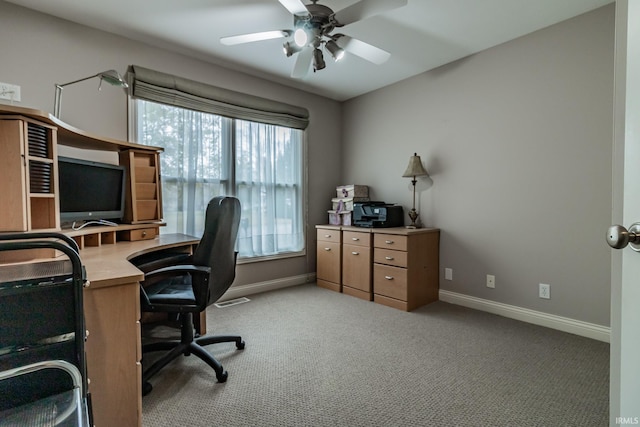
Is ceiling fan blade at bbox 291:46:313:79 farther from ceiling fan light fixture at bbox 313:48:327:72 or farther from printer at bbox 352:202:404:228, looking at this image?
printer at bbox 352:202:404:228

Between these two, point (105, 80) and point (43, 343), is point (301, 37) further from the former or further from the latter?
point (43, 343)

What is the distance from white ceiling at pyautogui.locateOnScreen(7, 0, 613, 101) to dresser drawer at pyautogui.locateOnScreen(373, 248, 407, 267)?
187cm

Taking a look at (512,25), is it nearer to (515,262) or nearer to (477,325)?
(515,262)

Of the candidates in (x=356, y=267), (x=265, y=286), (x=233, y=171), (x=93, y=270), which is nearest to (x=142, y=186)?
(x=233, y=171)

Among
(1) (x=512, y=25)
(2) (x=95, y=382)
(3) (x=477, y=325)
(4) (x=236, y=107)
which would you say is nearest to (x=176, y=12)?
(4) (x=236, y=107)

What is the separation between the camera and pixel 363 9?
182cm

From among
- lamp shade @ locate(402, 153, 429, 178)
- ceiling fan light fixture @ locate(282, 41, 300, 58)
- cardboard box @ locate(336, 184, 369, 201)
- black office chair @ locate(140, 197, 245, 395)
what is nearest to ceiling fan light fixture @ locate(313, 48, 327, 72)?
ceiling fan light fixture @ locate(282, 41, 300, 58)

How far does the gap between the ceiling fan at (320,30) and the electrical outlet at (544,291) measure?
223cm

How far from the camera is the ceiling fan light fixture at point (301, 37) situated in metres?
1.96

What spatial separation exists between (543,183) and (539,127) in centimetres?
46

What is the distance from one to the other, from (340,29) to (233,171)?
167 cm

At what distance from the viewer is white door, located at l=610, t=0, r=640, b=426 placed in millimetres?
621

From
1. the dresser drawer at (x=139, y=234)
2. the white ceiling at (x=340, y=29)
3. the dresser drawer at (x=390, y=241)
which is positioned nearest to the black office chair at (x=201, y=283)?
the dresser drawer at (x=139, y=234)

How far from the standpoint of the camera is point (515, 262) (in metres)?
2.68
